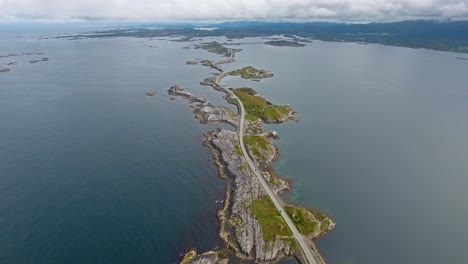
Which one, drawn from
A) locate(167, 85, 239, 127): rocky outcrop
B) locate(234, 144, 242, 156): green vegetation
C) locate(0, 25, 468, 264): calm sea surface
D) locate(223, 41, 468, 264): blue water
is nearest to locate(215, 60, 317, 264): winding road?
locate(234, 144, 242, 156): green vegetation

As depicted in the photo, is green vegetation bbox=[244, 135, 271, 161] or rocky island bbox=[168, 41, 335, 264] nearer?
rocky island bbox=[168, 41, 335, 264]

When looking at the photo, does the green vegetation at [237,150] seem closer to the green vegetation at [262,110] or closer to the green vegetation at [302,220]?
the green vegetation at [302,220]

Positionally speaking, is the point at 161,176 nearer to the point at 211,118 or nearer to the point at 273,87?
the point at 211,118

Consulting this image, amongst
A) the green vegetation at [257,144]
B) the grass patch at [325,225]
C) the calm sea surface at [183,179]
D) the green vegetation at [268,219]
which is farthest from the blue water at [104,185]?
the grass patch at [325,225]

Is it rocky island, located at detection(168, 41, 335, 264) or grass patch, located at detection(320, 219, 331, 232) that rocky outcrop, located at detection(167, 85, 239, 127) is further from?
grass patch, located at detection(320, 219, 331, 232)

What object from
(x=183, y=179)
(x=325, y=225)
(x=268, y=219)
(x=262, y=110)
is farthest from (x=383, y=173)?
(x=262, y=110)
